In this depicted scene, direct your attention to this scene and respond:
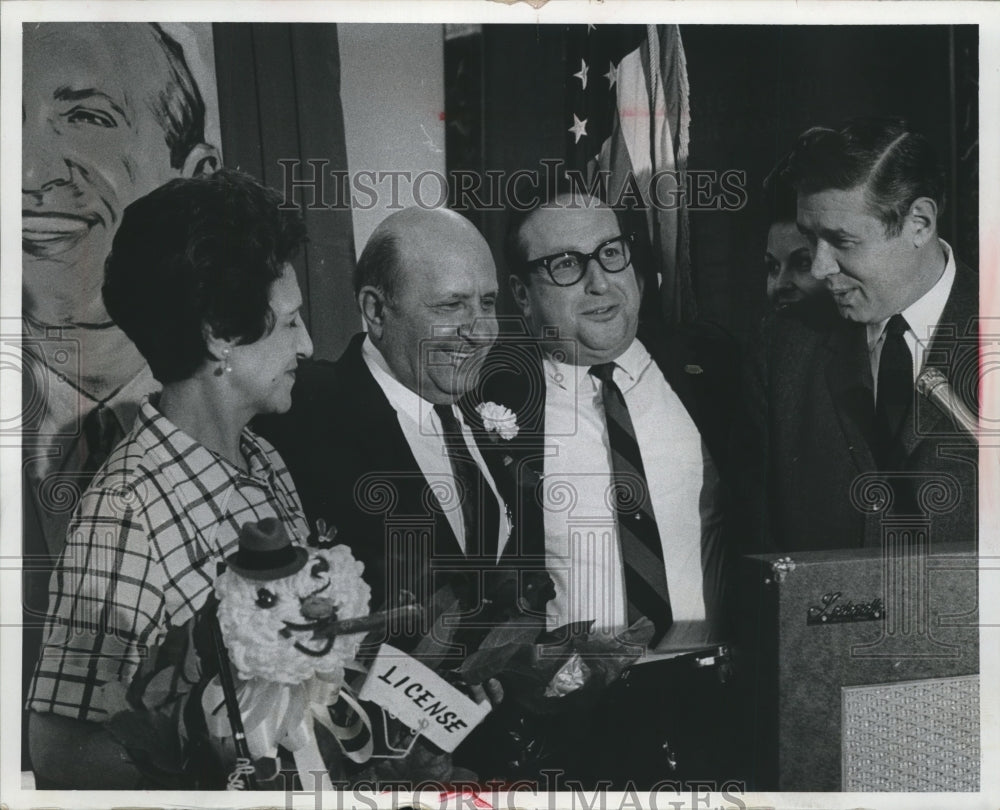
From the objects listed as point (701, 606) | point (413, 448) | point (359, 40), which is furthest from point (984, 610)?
point (359, 40)

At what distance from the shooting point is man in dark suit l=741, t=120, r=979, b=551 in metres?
2.87

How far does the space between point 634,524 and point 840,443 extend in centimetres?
60

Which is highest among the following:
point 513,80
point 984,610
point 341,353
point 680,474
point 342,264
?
point 513,80

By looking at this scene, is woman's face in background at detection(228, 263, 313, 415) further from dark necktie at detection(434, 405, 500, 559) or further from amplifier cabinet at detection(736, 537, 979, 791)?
amplifier cabinet at detection(736, 537, 979, 791)

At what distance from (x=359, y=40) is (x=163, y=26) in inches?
20.6

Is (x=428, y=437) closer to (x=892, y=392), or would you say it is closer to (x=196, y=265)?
(x=196, y=265)

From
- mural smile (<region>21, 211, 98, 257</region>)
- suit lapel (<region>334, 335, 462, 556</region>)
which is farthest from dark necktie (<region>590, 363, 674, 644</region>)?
mural smile (<region>21, 211, 98, 257</region>)

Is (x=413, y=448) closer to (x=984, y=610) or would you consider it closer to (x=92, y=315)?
(x=92, y=315)

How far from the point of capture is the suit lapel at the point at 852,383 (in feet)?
9.51

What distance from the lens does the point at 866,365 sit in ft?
9.53

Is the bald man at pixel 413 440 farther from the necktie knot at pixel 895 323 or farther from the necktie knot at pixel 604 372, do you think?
the necktie knot at pixel 895 323

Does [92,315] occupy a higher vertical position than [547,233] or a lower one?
lower

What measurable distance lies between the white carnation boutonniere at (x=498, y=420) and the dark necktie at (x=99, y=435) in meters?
0.96

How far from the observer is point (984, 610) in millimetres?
2904
